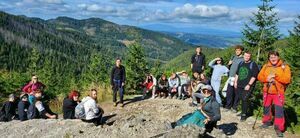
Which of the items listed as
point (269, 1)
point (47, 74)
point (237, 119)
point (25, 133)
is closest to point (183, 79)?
point (237, 119)

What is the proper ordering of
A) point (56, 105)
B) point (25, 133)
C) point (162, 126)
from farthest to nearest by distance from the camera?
1. point (56, 105)
2. point (25, 133)
3. point (162, 126)

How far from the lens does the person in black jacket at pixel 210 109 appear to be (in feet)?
29.2

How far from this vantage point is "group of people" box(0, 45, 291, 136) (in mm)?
9586

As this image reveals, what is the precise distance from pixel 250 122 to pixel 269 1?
1742 centimetres

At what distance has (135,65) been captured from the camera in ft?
80.9

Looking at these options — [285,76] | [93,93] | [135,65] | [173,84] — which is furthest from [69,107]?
[135,65]

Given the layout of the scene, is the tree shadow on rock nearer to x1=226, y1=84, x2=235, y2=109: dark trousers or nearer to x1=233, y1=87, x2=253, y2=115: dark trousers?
x1=233, y1=87, x2=253, y2=115: dark trousers

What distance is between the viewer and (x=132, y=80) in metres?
23.2

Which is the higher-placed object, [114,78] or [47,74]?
[114,78]

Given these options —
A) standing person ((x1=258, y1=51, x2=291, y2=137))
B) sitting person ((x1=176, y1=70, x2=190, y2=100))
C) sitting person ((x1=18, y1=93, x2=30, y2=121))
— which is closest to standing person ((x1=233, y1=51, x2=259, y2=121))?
standing person ((x1=258, y1=51, x2=291, y2=137))

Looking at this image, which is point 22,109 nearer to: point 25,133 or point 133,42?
point 25,133

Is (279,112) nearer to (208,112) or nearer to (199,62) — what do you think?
(208,112)

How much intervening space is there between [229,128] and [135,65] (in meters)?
14.3

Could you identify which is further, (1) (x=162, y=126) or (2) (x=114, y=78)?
(2) (x=114, y=78)
